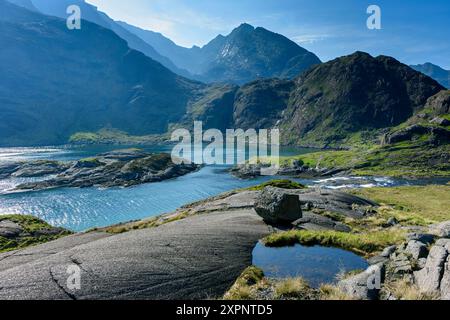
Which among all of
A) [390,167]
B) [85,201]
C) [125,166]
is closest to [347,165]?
[390,167]

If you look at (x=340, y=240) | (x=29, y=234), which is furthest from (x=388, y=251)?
(x=29, y=234)

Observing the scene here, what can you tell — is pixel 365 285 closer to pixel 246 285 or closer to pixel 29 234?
pixel 246 285

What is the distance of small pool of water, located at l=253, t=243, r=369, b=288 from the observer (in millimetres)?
20203

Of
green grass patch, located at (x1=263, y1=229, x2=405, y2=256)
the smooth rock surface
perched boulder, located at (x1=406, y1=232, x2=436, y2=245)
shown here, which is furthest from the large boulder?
perched boulder, located at (x1=406, y1=232, x2=436, y2=245)

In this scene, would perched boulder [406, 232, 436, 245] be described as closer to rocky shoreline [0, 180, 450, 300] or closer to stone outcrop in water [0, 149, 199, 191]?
rocky shoreline [0, 180, 450, 300]

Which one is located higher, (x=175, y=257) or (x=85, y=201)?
(x=175, y=257)

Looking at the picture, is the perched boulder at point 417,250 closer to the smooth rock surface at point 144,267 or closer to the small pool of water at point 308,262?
the small pool of water at point 308,262

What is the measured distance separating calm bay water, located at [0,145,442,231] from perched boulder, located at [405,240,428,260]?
9369 centimetres

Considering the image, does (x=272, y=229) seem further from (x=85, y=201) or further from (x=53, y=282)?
(x=85, y=201)

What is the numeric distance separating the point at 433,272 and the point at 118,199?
5112 inches

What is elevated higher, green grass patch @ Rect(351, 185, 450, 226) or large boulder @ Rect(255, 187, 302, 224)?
large boulder @ Rect(255, 187, 302, 224)

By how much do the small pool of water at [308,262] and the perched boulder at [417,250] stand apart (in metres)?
2.88
